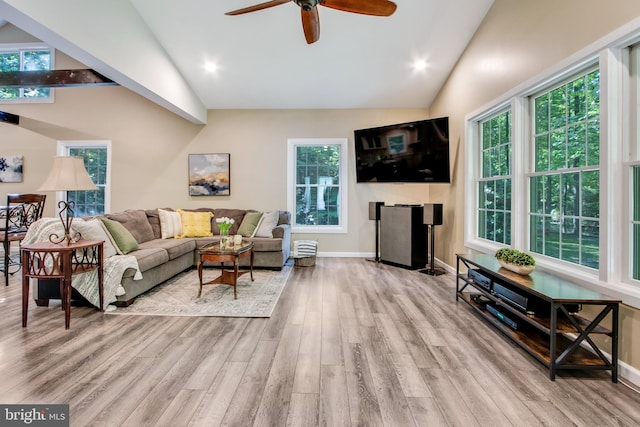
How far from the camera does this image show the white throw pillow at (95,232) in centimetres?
296

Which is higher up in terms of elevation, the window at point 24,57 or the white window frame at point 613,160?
the window at point 24,57

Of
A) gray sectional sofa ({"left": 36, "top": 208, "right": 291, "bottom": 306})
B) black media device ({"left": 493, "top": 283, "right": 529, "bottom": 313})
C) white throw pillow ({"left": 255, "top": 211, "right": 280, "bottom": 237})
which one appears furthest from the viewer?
white throw pillow ({"left": 255, "top": 211, "right": 280, "bottom": 237})

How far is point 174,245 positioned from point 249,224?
1259 mm

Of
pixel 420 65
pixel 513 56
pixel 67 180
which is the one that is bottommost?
pixel 67 180

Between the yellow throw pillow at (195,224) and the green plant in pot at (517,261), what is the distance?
166 inches

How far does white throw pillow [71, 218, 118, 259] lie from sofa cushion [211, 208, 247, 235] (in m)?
1.92

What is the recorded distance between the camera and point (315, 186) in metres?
5.63

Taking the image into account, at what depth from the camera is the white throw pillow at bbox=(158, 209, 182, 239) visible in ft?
15.2

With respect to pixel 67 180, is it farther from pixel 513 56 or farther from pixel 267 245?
pixel 513 56

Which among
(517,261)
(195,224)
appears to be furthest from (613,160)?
(195,224)

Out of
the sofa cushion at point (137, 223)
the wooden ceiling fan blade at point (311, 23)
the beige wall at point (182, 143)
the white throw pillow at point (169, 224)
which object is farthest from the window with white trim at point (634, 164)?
the white throw pillow at point (169, 224)

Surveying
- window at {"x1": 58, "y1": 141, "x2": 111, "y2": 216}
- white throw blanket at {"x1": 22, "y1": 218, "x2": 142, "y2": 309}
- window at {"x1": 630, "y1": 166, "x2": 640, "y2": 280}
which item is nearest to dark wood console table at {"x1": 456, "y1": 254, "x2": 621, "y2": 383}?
window at {"x1": 630, "y1": 166, "x2": 640, "y2": 280}

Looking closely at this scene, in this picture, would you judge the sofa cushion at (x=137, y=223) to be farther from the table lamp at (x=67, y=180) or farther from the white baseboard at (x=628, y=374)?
the white baseboard at (x=628, y=374)

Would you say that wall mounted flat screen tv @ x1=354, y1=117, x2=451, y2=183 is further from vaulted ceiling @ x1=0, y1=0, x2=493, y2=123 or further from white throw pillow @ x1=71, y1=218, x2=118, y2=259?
white throw pillow @ x1=71, y1=218, x2=118, y2=259
